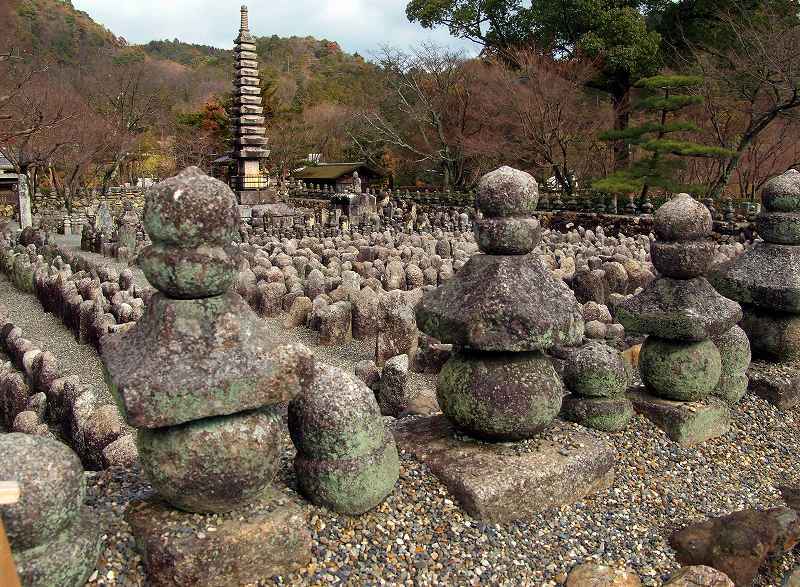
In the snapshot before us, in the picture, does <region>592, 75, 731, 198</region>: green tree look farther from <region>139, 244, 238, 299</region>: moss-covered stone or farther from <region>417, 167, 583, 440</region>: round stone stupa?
<region>139, 244, 238, 299</region>: moss-covered stone

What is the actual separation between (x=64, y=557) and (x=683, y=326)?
3.57 metres

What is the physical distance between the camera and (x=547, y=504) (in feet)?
10.6

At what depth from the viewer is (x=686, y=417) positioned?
4.06 metres

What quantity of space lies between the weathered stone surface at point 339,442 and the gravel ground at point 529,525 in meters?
A: 0.13

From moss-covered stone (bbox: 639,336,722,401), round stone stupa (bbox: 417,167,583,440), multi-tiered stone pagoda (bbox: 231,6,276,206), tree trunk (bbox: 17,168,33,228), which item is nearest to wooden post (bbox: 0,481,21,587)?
round stone stupa (bbox: 417,167,583,440)

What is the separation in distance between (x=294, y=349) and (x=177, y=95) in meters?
43.8

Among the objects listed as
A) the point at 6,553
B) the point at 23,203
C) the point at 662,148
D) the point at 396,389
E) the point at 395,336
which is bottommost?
the point at 396,389

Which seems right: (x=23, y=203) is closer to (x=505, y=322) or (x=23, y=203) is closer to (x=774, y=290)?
(x=505, y=322)

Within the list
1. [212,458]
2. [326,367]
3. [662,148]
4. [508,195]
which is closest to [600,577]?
[326,367]

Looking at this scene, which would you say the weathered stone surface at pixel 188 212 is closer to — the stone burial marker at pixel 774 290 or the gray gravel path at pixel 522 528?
the gray gravel path at pixel 522 528

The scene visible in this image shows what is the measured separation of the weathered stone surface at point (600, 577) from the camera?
2.76m

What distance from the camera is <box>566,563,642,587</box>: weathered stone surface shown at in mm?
2760

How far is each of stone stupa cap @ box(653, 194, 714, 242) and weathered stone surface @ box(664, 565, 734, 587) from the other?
2115 millimetres

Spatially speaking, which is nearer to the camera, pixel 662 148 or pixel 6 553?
pixel 6 553
